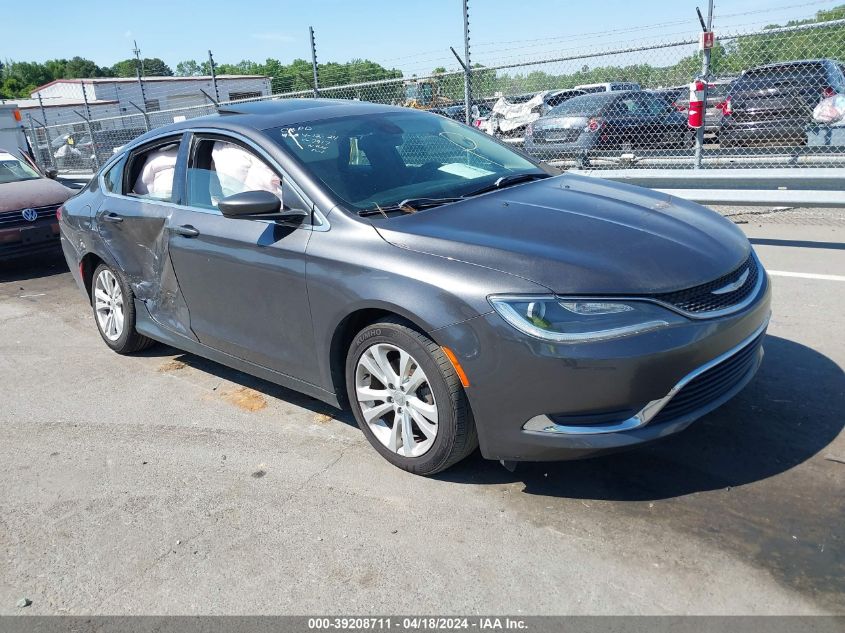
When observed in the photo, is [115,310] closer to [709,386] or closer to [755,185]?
[709,386]

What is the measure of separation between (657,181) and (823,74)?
5.30 metres

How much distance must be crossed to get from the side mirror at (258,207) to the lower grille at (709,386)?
75.1 inches

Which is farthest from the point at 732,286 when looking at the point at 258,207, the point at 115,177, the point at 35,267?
the point at 35,267

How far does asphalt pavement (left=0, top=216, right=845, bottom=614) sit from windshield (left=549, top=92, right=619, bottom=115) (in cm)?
Answer: 698

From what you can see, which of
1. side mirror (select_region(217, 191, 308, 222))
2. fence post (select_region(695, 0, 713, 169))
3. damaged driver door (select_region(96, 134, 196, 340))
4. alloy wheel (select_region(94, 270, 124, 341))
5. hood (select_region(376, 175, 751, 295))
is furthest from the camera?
fence post (select_region(695, 0, 713, 169))

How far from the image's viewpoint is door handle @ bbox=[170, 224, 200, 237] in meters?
4.14

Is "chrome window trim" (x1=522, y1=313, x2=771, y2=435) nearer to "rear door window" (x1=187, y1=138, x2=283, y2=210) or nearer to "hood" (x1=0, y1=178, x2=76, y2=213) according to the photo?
"rear door window" (x1=187, y1=138, x2=283, y2=210)

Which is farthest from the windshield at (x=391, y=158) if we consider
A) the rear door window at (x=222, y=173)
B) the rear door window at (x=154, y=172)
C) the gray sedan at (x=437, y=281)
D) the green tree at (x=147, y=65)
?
the green tree at (x=147, y=65)

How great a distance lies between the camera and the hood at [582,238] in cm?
290

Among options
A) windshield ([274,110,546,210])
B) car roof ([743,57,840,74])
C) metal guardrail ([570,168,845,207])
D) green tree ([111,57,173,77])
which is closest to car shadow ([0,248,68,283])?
windshield ([274,110,546,210])

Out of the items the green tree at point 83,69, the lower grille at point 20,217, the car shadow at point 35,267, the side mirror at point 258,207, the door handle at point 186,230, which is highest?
the green tree at point 83,69

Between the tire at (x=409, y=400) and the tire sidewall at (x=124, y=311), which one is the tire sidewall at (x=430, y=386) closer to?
the tire at (x=409, y=400)

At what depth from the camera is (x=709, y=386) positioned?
303 cm

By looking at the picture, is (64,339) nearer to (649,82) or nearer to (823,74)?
(649,82)
